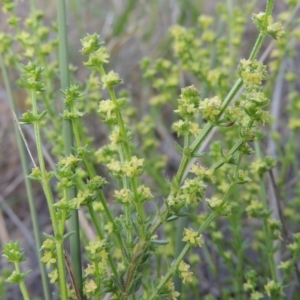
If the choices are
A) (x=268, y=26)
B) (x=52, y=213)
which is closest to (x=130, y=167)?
(x=52, y=213)

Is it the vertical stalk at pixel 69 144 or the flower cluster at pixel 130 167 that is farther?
the vertical stalk at pixel 69 144

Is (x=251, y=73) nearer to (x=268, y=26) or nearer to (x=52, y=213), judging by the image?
(x=268, y=26)

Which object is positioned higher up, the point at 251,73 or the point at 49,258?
the point at 251,73

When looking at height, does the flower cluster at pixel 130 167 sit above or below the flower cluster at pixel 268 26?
below

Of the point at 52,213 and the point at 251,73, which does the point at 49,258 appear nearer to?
the point at 52,213

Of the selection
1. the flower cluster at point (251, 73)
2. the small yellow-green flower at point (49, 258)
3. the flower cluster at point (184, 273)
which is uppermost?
the flower cluster at point (251, 73)

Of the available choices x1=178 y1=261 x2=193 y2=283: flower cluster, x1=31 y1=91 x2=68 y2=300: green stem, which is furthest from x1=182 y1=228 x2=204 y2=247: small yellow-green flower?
x1=31 y1=91 x2=68 y2=300: green stem

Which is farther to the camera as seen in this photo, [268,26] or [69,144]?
[69,144]

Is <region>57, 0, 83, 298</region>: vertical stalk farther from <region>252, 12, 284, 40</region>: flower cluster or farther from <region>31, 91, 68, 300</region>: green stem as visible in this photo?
<region>252, 12, 284, 40</region>: flower cluster

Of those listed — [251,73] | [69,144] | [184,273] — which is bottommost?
[184,273]

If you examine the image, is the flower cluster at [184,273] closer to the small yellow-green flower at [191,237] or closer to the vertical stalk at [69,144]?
the small yellow-green flower at [191,237]

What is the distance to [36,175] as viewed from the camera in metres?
0.61

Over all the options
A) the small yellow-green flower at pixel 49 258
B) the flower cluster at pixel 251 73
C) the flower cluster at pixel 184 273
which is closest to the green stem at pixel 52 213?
the small yellow-green flower at pixel 49 258

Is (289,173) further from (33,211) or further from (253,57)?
(253,57)
